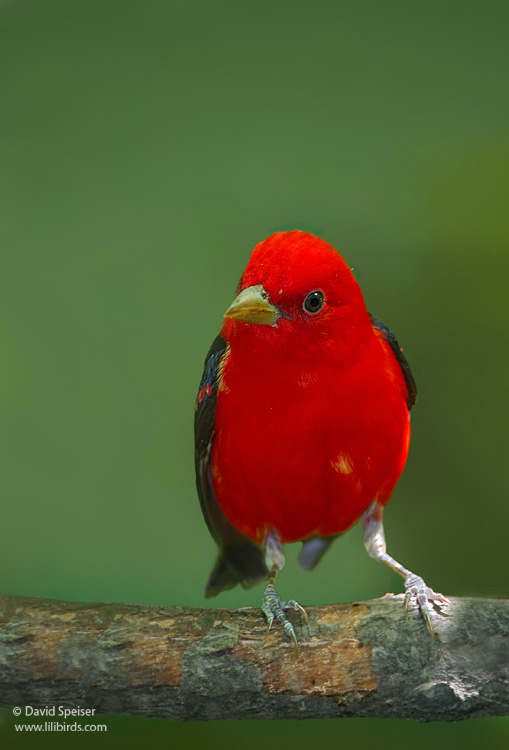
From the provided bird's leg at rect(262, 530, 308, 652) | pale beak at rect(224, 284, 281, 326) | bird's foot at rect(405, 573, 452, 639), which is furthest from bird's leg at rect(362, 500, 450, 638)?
pale beak at rect(224, 284, 281, 326)

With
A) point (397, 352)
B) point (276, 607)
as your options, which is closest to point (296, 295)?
point (397, 352)

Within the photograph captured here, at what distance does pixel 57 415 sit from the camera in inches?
162

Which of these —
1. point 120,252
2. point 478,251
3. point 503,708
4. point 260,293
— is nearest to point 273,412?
point 260,293

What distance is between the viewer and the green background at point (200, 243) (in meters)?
3.78

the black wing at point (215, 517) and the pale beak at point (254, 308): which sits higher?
the pale beak at point (254, 308)

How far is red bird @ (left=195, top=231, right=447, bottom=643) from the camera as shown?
2244 millimetres

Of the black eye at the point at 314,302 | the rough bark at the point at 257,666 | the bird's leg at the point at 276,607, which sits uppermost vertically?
the black eye at the point at 314,302

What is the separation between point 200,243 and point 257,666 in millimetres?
2443

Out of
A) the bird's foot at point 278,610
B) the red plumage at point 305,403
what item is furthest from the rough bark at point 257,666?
the red plumage at point 305,403

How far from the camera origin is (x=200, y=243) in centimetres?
404

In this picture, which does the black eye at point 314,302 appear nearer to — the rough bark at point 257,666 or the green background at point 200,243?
the rough bark at point 257,666

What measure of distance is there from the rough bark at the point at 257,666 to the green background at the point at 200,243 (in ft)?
4.73

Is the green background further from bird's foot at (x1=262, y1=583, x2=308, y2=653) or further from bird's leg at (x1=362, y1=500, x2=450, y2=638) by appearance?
bird's foot at (x1=262, y1=583, x2=308, y2=653)

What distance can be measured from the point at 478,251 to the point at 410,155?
683 millimetres
